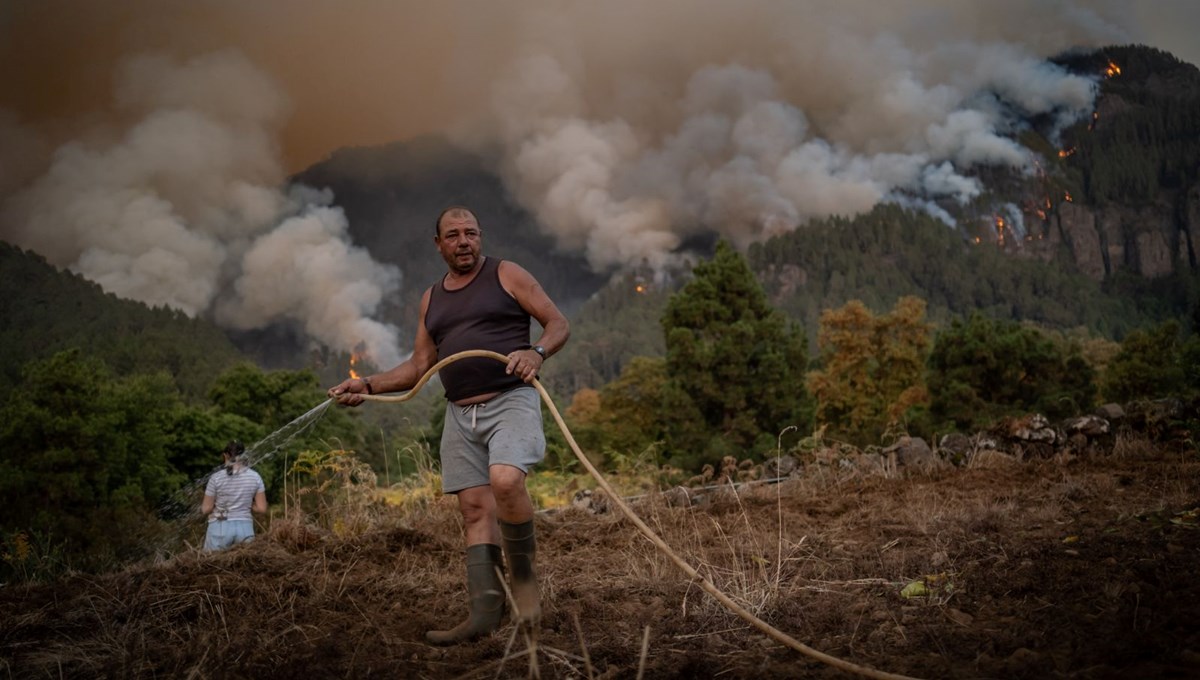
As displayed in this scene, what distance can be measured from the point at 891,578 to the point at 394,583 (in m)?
2.74

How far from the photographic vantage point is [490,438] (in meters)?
3.48

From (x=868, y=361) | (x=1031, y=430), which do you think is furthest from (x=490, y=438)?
(x=868, y=361)

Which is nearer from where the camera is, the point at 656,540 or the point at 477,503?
the point at 656,540

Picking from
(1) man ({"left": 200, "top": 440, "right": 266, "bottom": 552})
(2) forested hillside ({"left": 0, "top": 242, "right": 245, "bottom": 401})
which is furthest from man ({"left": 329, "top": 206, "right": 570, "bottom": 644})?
(2) forested hillside ({"left": 0, "top": 242, "right": 245, "bottom": 401})

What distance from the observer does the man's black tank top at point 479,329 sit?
11.6 ft

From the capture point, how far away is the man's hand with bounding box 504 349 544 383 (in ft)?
10.7

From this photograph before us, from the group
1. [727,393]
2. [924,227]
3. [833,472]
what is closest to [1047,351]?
[727,393]

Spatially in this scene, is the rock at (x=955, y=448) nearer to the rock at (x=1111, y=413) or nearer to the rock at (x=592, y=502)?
the rock at (x=1111, y=413)

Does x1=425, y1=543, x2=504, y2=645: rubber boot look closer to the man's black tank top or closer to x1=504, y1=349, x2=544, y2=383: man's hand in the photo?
the man's black tank top

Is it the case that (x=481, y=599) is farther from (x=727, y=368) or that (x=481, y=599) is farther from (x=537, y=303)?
(x=727, y=368)

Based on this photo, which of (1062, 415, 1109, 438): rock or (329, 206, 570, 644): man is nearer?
(329, 206, 570, 644): man

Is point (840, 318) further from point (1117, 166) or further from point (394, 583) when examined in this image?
point (1117, 166)

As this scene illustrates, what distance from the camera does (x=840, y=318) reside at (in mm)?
40875

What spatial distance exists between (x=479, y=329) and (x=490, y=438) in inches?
20.8
